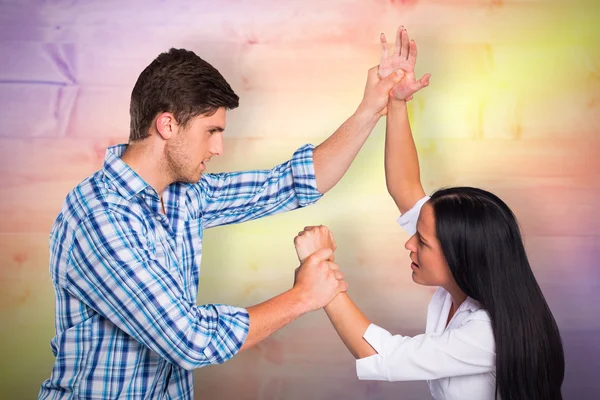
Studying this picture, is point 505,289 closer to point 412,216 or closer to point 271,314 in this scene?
point 412,216

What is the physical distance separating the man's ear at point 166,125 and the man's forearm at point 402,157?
28.2 inches

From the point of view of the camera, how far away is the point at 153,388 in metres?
1.92

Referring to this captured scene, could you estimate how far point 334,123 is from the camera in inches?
113

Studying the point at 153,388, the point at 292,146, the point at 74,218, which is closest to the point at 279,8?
the point at 292,146

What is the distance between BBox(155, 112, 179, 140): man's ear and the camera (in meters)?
1.90

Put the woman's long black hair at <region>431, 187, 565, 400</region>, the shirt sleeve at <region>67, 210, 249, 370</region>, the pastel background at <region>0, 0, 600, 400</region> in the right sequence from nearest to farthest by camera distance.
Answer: the shirt sleeve at <region>67, 210, 249, 370</region> → the woman's long black hair at <region>431, 187, 565, 400</region> → the pastel background at <region>0, 0, 600, 400</region>

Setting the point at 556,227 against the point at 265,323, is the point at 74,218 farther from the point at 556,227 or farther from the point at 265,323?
the point at 556,227

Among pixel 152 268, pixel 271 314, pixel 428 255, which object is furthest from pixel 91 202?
pixel 428 255

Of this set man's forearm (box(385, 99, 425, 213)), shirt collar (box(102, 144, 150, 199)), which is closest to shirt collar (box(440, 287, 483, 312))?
Result: man's forearm (box(385, 99, 425, 213))

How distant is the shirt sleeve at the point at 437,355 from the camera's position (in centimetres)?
180

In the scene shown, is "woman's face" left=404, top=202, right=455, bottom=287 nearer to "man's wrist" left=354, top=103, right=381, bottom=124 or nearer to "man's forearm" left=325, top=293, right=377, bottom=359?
"man's forearm" left=325, top=293, right=377, bottom=359

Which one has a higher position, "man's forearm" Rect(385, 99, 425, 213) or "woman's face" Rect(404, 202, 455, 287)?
"man's forearm" Rect(385, 99, 425, 213)

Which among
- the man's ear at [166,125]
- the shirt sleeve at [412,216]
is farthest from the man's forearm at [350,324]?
the man's ear at [166,125]

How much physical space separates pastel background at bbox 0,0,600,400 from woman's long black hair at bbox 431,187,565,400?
106 centimetres
